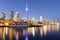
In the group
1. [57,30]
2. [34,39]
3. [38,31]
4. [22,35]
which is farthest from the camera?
[57,30]

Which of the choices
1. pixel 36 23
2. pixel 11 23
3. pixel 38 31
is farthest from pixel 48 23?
pixel 11 23

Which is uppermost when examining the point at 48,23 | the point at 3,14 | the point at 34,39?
the point at 3,14

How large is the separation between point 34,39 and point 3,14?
85 cm

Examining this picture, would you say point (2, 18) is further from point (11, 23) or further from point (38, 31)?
point (38, 31)

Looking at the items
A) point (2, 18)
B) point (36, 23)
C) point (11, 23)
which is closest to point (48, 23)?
point (36, 23)

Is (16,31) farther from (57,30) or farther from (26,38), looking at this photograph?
(57,30)

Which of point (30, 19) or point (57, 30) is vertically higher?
point (30, 19)

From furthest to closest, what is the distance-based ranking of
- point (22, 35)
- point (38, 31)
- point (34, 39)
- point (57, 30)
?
Result: point (57, 30)
point (38, 31)
point (22, 35)
point (34, 39)

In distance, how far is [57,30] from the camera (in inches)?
159

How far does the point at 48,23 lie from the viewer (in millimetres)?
3256

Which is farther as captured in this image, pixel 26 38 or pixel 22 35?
pixel 22 35

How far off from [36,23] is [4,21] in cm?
70

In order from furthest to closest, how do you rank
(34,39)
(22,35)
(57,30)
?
(57,30) < (22,35) < (34,39)

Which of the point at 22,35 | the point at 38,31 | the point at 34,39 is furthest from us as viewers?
the point at 38,31
